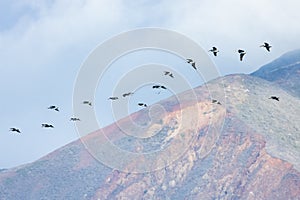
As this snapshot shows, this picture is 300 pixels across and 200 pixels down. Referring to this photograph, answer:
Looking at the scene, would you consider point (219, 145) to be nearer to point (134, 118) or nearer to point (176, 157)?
point (176, 157)

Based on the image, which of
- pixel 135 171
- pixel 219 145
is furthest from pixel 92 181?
pixel 219 145

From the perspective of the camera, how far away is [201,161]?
14562 centimetres

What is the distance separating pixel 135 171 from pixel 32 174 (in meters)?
27.8

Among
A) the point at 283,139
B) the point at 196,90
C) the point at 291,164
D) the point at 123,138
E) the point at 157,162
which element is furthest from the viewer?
the point at 196,90

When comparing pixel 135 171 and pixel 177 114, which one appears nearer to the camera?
pixel 135 171

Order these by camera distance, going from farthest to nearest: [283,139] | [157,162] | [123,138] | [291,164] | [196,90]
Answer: [196,90]
[123,138]
[157,162]
[283,139]
[291,164]

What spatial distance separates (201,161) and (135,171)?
1601cm

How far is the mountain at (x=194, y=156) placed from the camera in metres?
134

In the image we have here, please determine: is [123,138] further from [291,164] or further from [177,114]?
[291,164]

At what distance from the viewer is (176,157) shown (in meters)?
152

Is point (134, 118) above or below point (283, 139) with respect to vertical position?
above

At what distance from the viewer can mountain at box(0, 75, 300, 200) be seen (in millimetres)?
133875

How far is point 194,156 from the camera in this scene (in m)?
149

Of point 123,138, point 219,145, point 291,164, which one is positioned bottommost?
point 291,164
